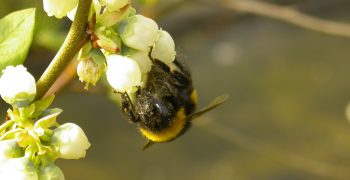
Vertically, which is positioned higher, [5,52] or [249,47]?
[5,52]

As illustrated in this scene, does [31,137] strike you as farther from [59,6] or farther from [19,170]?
[59,6]

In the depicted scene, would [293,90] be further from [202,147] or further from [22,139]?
[22,139]

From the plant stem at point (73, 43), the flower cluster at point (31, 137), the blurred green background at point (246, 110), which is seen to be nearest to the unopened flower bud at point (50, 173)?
the flower cluster at point (31, 137)

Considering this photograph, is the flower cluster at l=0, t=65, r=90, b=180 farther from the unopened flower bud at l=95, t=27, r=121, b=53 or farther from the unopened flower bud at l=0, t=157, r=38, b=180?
the unopened flower bud at l=95, t=27, r=121, b=53

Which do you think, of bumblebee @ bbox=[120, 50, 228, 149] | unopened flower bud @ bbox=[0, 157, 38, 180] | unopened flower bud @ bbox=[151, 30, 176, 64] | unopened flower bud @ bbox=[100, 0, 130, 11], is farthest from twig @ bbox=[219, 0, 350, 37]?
unopened flower bud @ bbox=[0, 157, 38, 180]

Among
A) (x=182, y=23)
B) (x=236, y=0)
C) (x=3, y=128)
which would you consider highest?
(x=3, y=128)

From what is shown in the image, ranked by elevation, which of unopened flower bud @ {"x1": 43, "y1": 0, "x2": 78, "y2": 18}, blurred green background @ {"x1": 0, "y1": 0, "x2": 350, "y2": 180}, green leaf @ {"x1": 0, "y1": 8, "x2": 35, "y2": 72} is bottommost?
blurred green background @ {"x1": 0, "y1": 0, "x2": 350, "y2": 180}

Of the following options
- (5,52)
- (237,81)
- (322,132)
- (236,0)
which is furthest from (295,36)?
(5,52)
